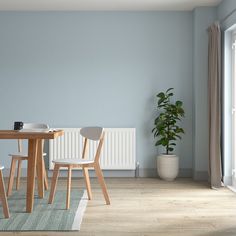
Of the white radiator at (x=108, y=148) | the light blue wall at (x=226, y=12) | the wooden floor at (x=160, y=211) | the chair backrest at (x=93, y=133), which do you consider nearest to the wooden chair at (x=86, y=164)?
the chair backrest at (x=93, y=133)

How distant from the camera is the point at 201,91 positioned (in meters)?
5.86

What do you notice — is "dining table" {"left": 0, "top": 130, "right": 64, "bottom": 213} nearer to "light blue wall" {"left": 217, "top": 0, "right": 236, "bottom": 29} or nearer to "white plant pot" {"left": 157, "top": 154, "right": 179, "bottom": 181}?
"white plant pot" {"left": 157, "top": 154, "right": 179, "bottom": 181}

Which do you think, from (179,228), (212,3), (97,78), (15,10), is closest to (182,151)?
(97,78)

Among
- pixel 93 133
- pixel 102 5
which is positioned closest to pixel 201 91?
pixel 102 5

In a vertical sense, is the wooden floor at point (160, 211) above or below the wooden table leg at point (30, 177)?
below

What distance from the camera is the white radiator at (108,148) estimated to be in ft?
19.4

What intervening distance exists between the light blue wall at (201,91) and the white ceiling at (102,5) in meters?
0.24

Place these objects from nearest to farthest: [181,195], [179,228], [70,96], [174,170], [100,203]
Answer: [179,228]
[100,203]
[181,195]
[174,170]
[70,96]

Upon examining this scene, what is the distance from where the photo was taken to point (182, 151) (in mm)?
6102

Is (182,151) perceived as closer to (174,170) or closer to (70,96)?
(174,170)

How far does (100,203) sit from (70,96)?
2270mm

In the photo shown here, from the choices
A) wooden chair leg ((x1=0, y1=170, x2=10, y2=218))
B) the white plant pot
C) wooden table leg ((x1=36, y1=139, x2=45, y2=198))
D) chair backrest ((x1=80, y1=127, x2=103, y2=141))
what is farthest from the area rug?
the white plant pot

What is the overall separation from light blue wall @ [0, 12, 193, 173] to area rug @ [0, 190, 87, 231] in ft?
6.00

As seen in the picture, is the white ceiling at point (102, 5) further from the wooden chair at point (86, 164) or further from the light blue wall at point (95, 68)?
the wooden chair at point (86, 164)
